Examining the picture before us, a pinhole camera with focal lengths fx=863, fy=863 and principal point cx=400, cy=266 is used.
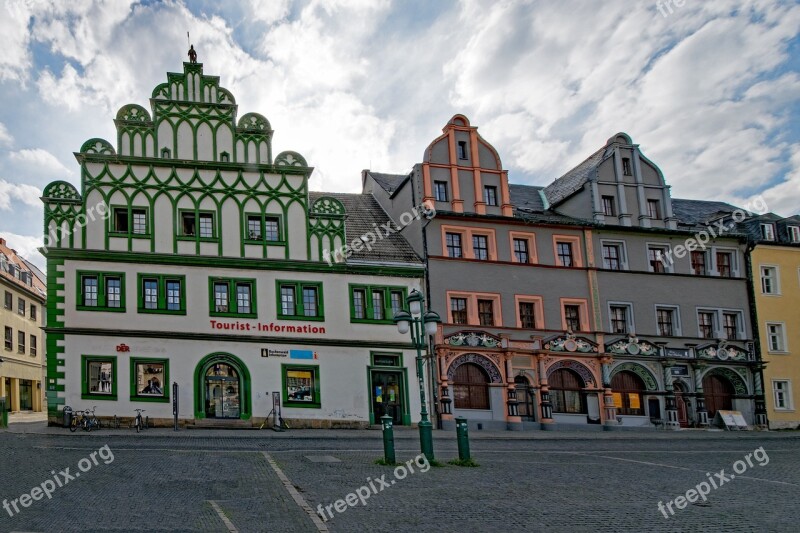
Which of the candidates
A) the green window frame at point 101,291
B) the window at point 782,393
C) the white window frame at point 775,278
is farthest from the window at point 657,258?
the green window frame at point 101,291

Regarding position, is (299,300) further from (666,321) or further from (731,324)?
(731,324)

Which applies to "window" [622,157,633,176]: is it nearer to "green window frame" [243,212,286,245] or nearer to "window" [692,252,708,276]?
"window" [692,252,708,276]

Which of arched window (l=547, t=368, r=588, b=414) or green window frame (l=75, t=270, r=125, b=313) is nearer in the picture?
green window frame (l=75, t=270, r=125, b=313)

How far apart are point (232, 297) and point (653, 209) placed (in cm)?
2405

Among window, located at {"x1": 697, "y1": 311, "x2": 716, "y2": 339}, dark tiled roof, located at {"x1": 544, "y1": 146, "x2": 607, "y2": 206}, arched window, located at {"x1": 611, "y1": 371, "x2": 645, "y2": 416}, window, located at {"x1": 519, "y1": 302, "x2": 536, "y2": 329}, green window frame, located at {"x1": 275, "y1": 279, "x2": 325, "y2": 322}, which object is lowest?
arched window, located at {"x1": 611, "y1": 371, "x2": 645, "y2": 416}

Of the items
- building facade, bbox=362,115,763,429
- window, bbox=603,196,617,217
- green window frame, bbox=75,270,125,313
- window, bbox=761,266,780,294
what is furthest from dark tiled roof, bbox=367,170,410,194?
window, bbox=761,266,780,294

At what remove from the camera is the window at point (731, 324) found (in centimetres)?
4722

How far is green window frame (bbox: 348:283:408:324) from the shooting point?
40094 mm

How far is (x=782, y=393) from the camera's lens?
156 ft

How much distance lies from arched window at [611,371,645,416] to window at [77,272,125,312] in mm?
24166

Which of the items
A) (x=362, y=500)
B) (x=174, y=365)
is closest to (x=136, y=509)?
(x=362, y=500)

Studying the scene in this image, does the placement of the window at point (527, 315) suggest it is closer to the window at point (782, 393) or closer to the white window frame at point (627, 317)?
the white window frame at point (627, 317)

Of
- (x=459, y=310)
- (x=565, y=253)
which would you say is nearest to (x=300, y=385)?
(x=459, y=310)

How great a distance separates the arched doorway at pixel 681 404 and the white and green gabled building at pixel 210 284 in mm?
14366
